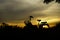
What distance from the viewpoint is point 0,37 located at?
12711 mm

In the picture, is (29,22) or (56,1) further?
(56,1)

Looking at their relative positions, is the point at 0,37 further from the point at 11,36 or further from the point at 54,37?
the point at 54,37

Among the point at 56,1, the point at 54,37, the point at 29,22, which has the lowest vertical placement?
the point at 54,37

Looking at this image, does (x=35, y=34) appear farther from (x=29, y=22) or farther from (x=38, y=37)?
(x=29, y=22)

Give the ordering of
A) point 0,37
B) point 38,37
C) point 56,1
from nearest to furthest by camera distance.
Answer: point 0,37 → point 38,37 → point 56,1

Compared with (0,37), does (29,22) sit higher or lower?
higher

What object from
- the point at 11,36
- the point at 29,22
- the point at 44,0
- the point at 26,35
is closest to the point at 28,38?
the point at 26,35

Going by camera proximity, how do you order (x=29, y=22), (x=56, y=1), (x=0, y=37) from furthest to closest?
(x=56, y=1) < (x=29, y=22) < (x=0, y=37)

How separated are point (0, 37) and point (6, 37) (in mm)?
415

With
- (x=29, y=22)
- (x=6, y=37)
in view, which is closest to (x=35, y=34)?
(x=6, y=37)

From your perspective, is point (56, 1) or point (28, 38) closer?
point (28, 38)

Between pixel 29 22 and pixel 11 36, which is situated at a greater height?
pixel 29 22

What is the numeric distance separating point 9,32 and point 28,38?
4.66 feet

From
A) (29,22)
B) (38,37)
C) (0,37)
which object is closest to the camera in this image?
(0,37)
